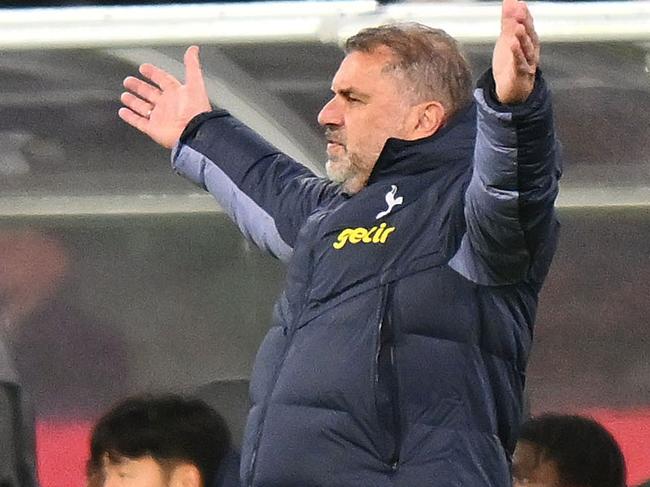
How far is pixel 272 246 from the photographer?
232cm

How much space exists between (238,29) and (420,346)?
3.82 feet

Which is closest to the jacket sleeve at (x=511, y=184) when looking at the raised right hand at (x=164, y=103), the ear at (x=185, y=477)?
the raised right hand at (x=164, y=103)

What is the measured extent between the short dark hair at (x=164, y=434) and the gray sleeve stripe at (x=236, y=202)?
2.42 feet

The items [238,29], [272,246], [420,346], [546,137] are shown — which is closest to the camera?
[546,137]

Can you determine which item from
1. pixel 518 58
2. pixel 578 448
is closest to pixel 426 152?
pixel 518 58

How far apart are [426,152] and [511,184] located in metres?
0.23

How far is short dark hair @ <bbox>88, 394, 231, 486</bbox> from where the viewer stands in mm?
2932

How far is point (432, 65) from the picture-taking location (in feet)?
7.08

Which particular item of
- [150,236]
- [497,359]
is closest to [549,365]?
[150,236]

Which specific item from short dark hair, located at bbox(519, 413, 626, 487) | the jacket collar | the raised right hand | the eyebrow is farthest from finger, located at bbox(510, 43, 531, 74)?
short dark hair, located at bbox(519, 413, 626, 487)

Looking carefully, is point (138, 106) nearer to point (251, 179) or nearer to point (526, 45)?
point (251, 179)

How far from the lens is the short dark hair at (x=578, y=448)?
8.98 feet

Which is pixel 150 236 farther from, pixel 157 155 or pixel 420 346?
pixel 420 346

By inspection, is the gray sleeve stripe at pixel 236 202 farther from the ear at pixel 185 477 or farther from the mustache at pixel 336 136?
the ear at pixel 185 477
